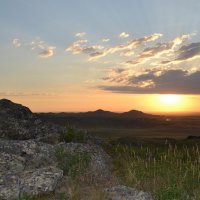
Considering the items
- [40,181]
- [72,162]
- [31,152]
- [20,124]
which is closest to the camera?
[40,181]

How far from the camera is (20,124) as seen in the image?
25.4 meters

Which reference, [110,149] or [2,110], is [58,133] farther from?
[2,110]

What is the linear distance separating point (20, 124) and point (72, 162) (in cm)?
1003

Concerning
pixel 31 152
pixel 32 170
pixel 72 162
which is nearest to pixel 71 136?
pixel 31 152

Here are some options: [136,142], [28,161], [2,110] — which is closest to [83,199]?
[28,161]

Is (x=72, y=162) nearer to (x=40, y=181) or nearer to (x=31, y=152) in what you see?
(x=31, y=152)

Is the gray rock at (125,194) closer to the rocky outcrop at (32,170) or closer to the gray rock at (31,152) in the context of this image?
the rocky outcrop at (32,170)

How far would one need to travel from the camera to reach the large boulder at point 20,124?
2347cm

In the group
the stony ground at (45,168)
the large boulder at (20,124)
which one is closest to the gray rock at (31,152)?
the stony ground at (45,168)

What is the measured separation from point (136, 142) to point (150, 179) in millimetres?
17034

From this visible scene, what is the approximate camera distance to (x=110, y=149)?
Answer: 26.1m

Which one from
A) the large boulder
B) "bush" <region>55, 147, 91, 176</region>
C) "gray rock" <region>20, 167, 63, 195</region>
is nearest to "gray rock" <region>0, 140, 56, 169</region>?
"bush" <region>55, 147, 91, 176</region>

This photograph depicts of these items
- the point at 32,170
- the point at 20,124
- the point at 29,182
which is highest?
the point at 20,124

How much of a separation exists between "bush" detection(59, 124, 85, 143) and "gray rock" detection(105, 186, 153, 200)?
10.2 metres
